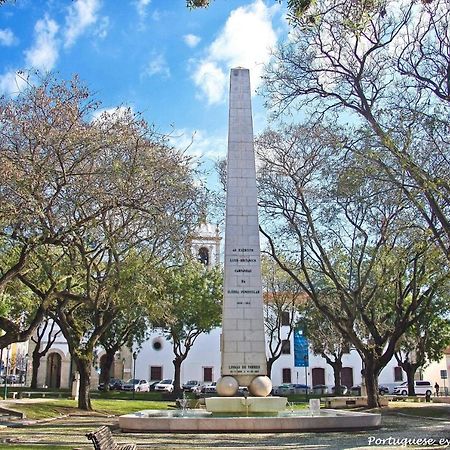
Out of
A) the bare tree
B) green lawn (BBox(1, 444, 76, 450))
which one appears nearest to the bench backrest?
green lawn (BBox(1, 444, 76, 450))

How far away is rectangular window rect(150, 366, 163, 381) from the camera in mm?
55906

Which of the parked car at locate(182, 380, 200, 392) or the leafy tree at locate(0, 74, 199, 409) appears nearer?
the leafy tree at locate(0, 74, 199, 409)

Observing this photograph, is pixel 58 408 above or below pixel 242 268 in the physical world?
below

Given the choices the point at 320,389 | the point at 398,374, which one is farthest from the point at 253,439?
the point at 398,374

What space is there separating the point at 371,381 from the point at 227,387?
1125 centimetres

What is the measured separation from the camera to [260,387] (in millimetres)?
17422

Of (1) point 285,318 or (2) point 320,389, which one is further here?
(2) point 320,389

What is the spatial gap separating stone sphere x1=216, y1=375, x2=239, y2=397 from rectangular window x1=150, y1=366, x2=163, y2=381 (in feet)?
131

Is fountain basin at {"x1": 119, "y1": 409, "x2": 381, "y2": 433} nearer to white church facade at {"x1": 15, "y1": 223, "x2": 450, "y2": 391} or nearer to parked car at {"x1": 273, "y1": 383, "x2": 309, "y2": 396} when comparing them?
parked car at {"x1": 273, "y1": 383, "x2": 309, "y2": 396}

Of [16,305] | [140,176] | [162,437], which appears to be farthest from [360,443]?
[16,305]

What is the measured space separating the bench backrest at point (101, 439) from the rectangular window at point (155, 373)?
4899cm

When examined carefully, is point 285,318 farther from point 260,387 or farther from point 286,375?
point 260,387

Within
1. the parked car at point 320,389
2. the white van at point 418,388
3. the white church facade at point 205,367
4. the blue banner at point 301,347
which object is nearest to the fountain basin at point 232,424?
the blue banner at point 301,347

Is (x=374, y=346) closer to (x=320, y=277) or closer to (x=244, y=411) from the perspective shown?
(x=320, y=277)
